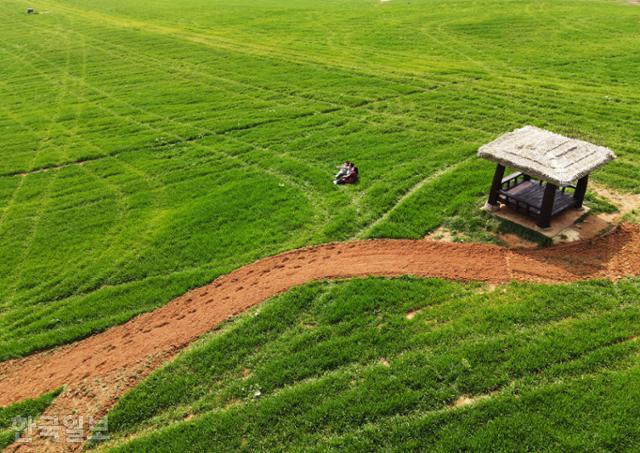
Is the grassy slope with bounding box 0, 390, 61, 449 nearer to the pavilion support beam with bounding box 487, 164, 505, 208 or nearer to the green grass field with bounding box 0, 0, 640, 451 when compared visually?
the green grass field with bounding box 0, 0, 640, 451

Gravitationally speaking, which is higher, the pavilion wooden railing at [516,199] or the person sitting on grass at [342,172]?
the pavilion wooden railing at [516,199]

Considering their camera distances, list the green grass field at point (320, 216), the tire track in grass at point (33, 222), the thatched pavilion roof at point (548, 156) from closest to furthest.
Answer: the green grass field at point (320, 216) → the thatched pavilion roof at point (548, 156) → the tire track in grass at point (33, 222)

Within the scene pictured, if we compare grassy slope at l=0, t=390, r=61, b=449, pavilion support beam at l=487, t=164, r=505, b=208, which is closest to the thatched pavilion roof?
pavilion support beam at l=487, t=164, r=505, b=208

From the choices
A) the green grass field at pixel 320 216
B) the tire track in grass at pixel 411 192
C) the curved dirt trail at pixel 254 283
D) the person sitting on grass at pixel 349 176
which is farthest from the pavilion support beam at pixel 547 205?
the person sitting on grass at pixel 349 176

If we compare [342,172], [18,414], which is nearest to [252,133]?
[342,172]

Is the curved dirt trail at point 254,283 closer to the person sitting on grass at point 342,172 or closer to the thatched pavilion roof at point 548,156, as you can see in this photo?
the thatched pavilion roof at point 548,156

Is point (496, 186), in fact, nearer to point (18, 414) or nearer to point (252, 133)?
point (252, 133)

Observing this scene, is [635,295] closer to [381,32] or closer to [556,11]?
[381,32]
